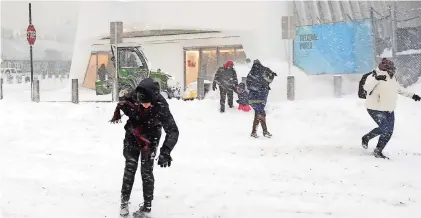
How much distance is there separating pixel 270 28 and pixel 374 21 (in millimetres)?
4664

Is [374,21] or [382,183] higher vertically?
[374,21]

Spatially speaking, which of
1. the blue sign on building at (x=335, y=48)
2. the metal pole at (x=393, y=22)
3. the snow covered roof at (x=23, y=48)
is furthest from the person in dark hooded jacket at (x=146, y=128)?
the snow covered roof at (x=23, y=48)

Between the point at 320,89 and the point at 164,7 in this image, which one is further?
the point at 164,7

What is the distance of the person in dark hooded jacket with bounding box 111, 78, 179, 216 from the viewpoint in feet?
15.7

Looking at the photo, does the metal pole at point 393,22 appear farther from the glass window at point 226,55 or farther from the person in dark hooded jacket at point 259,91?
the person in dark hooded jacket at point 259,91

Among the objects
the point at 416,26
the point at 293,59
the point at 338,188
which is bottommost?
the point at 338,188

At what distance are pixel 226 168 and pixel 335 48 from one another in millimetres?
15085

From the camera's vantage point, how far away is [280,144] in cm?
1031

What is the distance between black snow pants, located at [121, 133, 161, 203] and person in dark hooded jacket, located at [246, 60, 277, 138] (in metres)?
5.90

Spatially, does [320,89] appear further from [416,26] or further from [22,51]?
[22,51]

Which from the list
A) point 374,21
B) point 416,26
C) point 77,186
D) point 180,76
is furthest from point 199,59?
point 77,186

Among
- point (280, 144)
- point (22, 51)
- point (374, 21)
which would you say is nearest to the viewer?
point (280, 144)

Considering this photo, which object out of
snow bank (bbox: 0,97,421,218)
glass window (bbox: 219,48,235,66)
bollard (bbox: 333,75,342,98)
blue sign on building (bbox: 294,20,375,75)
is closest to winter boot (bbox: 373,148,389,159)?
snow bank (bbox: 0,97,421,218)

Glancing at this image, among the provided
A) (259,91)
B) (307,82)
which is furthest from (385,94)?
(307,82)
